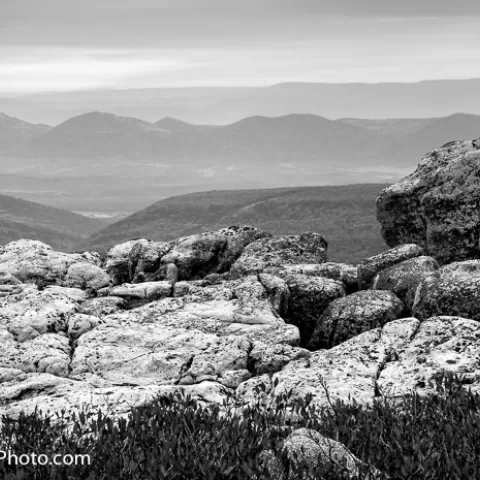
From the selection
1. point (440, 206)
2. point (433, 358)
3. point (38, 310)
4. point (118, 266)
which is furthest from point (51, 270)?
point (433, 358)

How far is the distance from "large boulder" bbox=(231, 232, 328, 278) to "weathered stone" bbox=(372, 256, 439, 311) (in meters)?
5.48

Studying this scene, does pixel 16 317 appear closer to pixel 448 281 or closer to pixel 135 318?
pixel 135 318

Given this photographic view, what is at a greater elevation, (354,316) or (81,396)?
(354,316)

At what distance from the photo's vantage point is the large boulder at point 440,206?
107ft

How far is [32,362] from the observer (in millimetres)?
21828

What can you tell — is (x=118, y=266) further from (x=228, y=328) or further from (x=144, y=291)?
(x=228, y=328)

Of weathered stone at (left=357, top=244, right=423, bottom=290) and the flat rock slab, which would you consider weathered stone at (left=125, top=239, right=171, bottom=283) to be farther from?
the flat rock slab

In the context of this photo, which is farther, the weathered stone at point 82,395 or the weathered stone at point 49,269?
the weathered stone at point 49,269

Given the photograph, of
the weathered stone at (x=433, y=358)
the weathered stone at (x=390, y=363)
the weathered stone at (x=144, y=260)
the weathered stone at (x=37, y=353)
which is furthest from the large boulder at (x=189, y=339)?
the weathered stone at (x=144, y=260)

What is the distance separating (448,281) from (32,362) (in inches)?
516

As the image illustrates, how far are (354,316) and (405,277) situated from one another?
3.42m

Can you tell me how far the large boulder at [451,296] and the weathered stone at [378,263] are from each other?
5.59 meters

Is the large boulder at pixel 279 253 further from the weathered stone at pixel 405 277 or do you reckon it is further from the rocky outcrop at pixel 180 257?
the weathered stone at pixel 405 277

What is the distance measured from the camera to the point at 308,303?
27.3 metres
